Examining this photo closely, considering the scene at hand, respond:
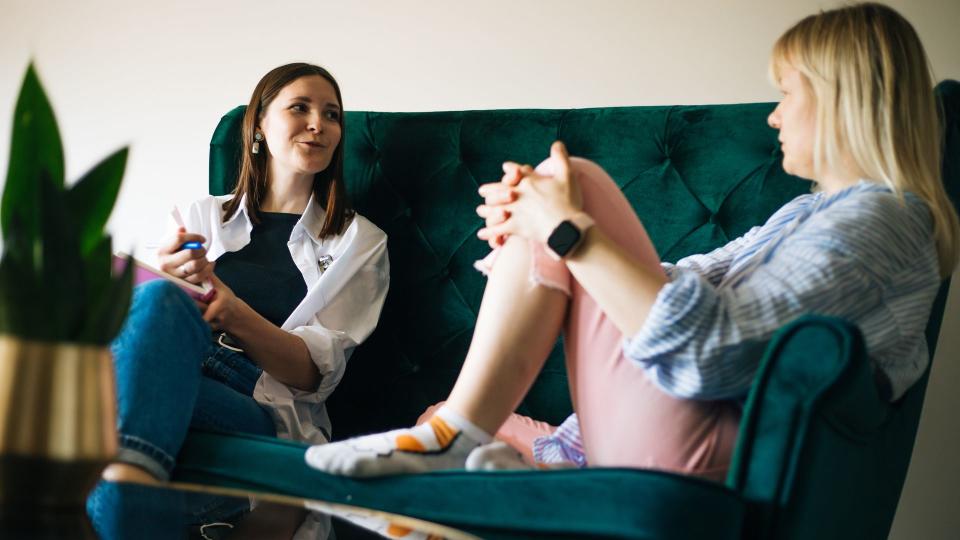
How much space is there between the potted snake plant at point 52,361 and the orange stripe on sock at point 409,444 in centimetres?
41

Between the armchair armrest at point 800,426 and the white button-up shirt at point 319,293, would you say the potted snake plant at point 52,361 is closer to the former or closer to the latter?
the armchair armrest at point 800,426

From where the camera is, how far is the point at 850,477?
106 cm

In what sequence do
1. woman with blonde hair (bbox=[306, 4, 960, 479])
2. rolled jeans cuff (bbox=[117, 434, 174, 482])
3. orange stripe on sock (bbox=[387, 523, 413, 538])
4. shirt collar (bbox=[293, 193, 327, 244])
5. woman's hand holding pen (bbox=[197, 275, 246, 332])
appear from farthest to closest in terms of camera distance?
shirt collar (bbox=[293, 193, 327, 244]) < woman's hand holding pen (bbox=[197, 275, 246, 332]) < rolled jeans cuff (bbox=[117, 434, 174, 482]) < woman with blonde hair (bbox=[306, 4, 960, 479]) < orange stripe on sock (bbox=[387, 523, 413, 538])

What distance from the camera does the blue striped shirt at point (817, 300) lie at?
1041 millimetres

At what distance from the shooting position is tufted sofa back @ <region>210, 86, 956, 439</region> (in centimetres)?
165

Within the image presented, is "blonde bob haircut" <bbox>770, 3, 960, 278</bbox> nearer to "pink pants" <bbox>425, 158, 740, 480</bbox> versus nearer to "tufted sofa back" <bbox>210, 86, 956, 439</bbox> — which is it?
"pink pants" <bbox>425, 158, 740, 480</bbox>

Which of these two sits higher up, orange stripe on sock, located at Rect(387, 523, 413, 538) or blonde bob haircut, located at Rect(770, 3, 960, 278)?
blonde bob haircut, located at Rect(770, 3, 960, 278)

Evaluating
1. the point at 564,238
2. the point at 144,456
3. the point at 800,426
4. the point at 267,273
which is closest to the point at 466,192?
the point at 267,273

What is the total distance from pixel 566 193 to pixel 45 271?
626 millimetres

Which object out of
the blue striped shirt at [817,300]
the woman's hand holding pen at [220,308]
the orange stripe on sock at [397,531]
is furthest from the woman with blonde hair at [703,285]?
the woman's hand holding pen at [220,308]

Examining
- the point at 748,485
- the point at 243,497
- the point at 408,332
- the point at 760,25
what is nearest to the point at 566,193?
the point at 748,485

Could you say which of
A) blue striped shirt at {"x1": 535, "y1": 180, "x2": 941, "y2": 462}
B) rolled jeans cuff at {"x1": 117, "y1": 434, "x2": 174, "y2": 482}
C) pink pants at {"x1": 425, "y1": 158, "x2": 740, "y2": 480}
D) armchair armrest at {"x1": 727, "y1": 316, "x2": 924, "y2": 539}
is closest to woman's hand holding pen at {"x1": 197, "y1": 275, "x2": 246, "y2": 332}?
rolled jeans cuff at {"x1": 117, "y1": 434, "x2": 174, "y2": 482}

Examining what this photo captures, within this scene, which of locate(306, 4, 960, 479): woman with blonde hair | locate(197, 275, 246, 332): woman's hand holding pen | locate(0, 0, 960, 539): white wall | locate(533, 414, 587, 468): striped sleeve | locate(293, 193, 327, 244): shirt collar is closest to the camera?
locate(306, 4, 960, 479): woman with blonde hair

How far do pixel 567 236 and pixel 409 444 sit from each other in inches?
11.9
